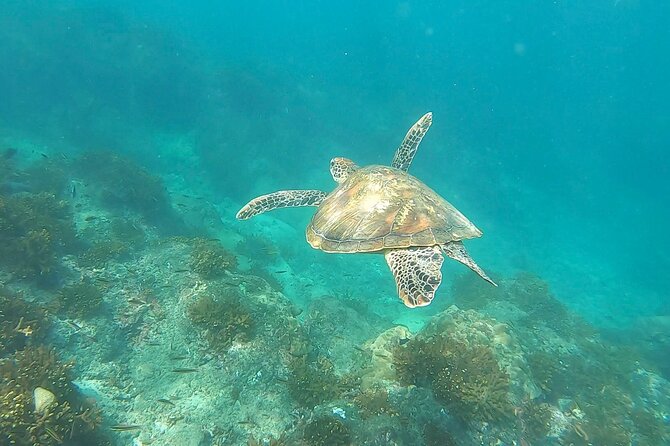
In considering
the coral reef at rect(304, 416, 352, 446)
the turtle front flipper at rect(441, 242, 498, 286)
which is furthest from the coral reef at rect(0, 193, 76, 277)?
the turtle front flipper at rect(441, 242, 498, 286)

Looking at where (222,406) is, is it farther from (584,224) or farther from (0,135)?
(584,224)

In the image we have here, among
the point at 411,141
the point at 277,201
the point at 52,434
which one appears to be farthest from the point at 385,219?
the point at 52,434

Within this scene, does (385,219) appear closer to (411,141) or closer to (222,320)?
(411,141)

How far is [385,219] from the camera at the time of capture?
5.73m

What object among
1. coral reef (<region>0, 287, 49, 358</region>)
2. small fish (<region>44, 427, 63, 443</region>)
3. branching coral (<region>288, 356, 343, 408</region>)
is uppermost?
branching coral (<region>288, 356, 343, 408</region>)

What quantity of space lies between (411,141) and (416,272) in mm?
4615

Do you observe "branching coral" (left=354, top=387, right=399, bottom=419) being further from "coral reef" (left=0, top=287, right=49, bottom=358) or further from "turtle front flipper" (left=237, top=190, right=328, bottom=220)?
"coral reef" (left=0, top=287, right=49, bottom=358)

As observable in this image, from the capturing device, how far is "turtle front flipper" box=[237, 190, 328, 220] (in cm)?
774

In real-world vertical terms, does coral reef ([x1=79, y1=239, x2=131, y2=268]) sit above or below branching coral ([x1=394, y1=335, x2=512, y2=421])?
below

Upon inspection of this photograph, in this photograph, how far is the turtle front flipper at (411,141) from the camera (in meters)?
8.52

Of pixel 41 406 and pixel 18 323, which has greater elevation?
pixel 18 323

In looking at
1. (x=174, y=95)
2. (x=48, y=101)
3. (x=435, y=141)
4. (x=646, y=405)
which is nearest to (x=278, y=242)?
(x=646, y=405)

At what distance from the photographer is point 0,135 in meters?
21.4

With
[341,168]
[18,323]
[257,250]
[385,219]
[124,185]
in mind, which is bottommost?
[18,323]
